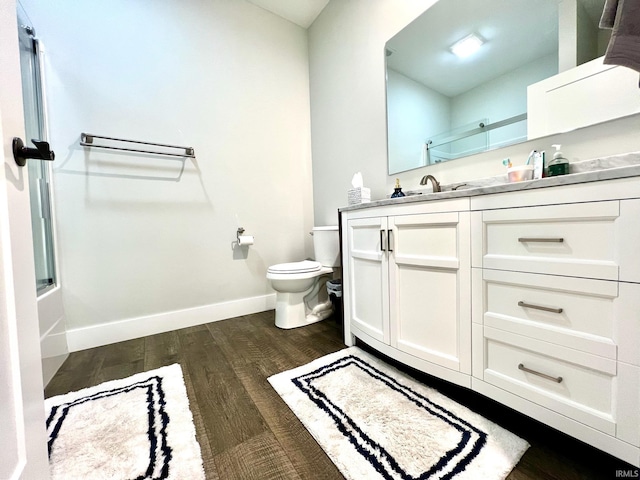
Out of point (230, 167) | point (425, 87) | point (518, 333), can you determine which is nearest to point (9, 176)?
point (518, 333)

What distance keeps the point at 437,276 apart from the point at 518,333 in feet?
1.04

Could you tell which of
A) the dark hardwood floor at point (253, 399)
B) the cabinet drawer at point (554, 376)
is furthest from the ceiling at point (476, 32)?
the dark hardwood floor at point (253, 399)

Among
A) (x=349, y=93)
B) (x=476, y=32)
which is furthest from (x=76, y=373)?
(x=476, y=32)

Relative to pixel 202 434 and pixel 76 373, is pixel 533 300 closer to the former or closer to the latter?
pixel 202 434

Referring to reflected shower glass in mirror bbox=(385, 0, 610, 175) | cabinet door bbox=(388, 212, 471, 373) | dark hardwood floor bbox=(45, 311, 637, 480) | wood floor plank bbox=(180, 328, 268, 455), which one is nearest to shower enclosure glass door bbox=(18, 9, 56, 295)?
dark hardwood floor bbox=(45, 311, 637, 480)

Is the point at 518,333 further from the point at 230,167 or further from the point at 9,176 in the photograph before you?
the point at 230,167

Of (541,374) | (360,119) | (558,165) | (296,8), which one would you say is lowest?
(541,374)

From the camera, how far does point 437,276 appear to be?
1051mm

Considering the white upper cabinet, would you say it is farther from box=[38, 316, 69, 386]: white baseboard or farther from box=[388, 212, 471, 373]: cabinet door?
box=[38, 316, 69, 386]: white baseboard

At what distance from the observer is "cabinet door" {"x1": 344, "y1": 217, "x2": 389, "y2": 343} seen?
1271 millimetres

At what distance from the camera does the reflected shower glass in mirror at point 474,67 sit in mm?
1077

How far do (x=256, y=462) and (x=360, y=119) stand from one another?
2153mm

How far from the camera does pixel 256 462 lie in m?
0.81

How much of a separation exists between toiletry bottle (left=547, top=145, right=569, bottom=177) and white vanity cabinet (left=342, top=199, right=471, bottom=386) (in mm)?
440
